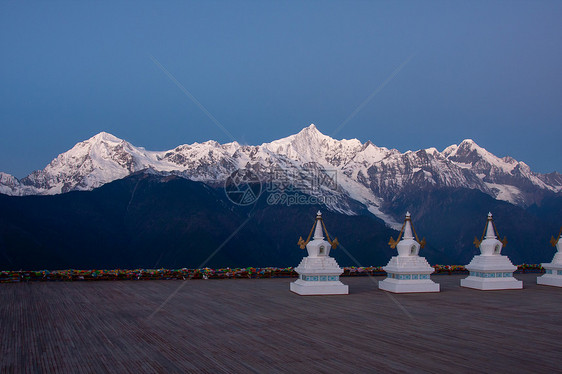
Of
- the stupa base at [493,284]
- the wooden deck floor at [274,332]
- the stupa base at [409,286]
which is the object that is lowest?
the wooden deck floor at [274,332]

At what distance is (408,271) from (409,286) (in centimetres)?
68

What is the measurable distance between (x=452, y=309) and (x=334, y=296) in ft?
17.5

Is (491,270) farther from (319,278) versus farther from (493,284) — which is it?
(319,278)

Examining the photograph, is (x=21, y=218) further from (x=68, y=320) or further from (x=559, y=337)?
(x=559, y=337)

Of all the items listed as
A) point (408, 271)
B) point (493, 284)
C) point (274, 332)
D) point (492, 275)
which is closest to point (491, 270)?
point (492, 275)

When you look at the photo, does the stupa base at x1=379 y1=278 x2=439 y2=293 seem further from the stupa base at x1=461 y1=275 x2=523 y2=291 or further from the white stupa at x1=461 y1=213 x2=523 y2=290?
the white stupa at x1=461 y1=213 x2=523 y2=290

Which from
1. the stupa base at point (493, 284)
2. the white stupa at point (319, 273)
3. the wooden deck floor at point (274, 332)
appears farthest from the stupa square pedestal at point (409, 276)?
the stupa base at point (493, 284)

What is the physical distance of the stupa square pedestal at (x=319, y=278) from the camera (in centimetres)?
2178

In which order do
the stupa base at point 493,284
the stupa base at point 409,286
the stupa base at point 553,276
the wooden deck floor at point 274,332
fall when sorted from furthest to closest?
1. the stupa base at point 553,276
2. the stupa base at point 493,284
3. the stupa base at point 409,286
4. the wooden deck floor at point 274,332

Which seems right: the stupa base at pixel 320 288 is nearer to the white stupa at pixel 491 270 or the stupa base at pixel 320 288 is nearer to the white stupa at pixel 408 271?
the white stupa at pixel 408 271

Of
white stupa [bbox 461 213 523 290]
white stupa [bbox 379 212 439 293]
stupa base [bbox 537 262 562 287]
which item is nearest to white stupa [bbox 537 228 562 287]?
stupa base [bbox 537 262 562 287]

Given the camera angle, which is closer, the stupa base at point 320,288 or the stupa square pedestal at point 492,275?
the stupa base at point 320,288

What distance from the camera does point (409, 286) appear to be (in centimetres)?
2288

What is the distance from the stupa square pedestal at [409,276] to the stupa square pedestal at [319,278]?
2.53 m
